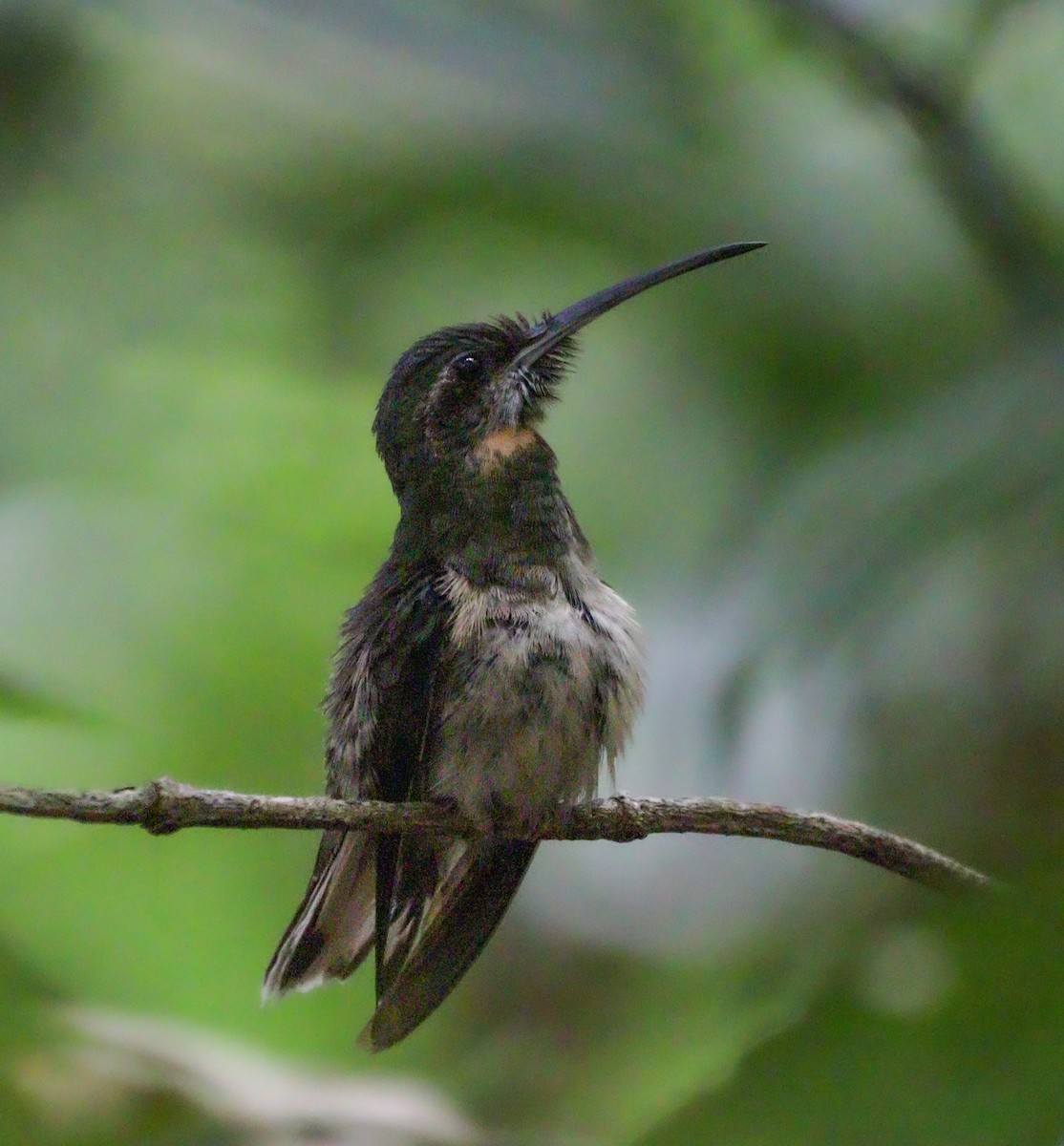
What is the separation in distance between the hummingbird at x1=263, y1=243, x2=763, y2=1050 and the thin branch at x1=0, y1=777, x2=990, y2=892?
27cm

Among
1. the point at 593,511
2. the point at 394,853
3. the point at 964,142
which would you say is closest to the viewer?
the point at 964,142

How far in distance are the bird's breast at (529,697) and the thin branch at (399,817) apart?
26 centimetres

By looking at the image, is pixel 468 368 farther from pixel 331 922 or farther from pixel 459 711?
pixel 331 922

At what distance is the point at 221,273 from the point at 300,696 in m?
1.26

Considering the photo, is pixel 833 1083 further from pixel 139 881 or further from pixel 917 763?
pixel 139 881

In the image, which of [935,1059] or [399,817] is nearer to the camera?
[935,1059]

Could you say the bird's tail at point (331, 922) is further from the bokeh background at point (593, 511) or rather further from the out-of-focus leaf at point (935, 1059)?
the out-of-focus leaf at point (935, 1059)

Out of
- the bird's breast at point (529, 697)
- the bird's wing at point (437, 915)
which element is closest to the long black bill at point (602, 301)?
the bird's breast at point (529, 697)

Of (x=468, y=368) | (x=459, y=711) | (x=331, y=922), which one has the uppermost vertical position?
(x=468, y=368)

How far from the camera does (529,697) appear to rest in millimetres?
2617

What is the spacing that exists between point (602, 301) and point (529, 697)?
2.69 feet

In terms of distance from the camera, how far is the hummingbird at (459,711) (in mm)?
2570

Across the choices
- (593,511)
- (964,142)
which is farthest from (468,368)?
(964,142)

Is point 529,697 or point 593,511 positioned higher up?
point 593,511
